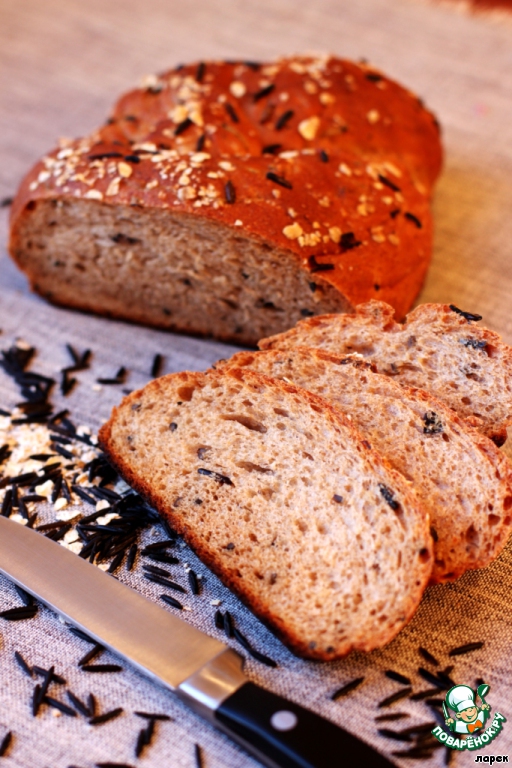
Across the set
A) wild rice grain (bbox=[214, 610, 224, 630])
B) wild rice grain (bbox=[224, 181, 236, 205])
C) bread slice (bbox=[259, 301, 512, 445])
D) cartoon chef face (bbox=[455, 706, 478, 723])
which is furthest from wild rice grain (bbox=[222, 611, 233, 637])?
wild rice grain (bbox=[224, 181, 236, 205])

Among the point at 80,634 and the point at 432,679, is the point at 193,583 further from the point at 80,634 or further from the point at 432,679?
the point at 432,679

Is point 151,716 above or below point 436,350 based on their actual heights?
below

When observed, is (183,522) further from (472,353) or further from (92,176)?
(92,176)

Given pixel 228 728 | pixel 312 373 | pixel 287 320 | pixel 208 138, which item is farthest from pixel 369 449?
pixel 208 138

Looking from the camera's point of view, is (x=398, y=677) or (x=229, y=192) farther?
(x=229, y=192)

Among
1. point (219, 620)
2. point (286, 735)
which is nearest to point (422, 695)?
point (286, 735)
